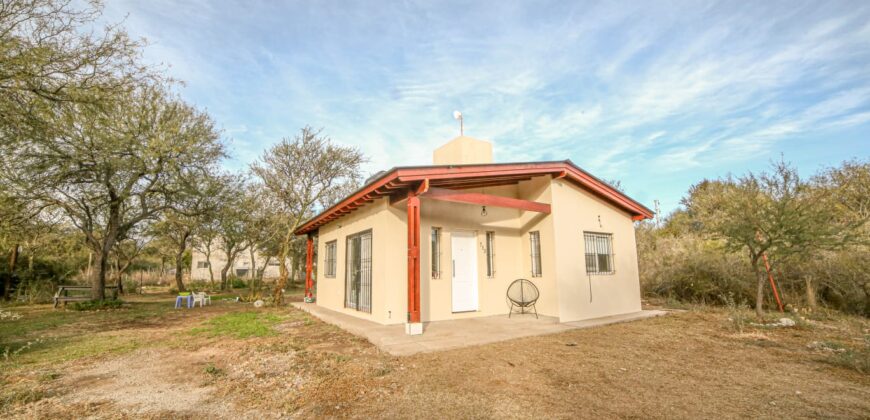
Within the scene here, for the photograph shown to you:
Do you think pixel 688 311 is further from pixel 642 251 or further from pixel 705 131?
pixel 705 131

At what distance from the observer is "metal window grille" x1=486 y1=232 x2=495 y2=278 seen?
852 centimetres

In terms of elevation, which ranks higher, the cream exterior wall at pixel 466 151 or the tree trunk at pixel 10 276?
the cream exterior wall at pixel 466 151

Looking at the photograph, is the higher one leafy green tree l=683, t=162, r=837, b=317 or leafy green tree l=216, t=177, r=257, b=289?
leafy green tree l=216, t=177, r=257, b=289

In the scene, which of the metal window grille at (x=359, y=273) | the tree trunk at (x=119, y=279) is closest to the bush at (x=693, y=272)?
the metal window grille at (x=359, y=273)

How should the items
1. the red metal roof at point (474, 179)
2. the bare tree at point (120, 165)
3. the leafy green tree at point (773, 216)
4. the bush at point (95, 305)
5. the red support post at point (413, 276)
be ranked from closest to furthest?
the red support post at point (413, 276) < the red metal roof at point (474, 179) < the leafy green tree at point (773, 216) < the bare tree at point (120, 165) < the bush at point (95, 305)

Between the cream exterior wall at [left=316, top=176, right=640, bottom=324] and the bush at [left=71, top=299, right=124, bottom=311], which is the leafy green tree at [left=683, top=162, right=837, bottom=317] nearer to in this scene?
the cream exterior wall at [left=316, top=176, right=640, bottom=324]

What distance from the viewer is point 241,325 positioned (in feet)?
27.4

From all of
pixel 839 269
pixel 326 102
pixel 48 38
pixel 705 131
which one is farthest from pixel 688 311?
pixel 48 38

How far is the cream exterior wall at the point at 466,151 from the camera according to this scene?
9.79 metres

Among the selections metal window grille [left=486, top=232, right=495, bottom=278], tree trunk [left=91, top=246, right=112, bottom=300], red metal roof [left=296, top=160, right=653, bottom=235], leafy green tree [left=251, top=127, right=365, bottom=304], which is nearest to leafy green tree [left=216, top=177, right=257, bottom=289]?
leafy green tree [left=251, top=127, right=365, bottom=304]

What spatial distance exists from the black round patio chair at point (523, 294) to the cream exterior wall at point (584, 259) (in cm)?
66

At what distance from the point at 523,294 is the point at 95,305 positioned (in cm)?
1339

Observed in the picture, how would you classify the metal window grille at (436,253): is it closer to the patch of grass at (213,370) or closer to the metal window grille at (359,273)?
the metal window grille at (359,273)

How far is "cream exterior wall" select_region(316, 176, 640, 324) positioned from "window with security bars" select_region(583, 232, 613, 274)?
0.17m
